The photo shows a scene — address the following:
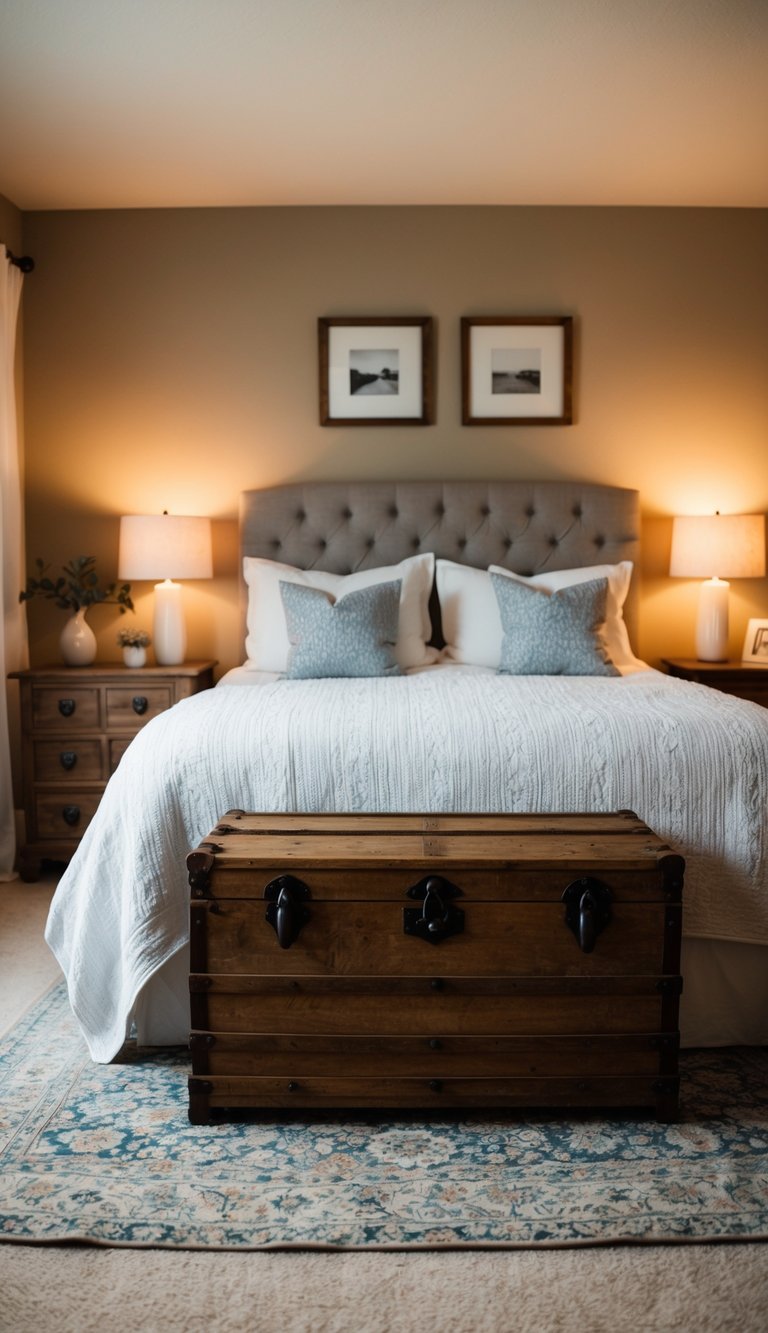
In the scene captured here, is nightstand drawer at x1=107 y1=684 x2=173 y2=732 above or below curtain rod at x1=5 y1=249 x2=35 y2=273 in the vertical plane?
below

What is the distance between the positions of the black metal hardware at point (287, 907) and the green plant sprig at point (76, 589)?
242 cm

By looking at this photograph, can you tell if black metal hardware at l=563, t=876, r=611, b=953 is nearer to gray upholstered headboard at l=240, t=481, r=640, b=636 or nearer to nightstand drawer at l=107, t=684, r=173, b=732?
nightstand drawer at l=107, t=684, r=173, b=732

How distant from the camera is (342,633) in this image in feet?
11.3

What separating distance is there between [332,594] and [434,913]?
2139mm

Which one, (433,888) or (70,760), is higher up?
(433,888)

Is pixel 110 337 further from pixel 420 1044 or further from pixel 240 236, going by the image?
pixel 420 1044

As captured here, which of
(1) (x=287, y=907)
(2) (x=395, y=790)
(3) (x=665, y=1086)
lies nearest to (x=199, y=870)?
(1) (x=287, y=907)

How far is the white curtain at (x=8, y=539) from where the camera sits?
3.93 m

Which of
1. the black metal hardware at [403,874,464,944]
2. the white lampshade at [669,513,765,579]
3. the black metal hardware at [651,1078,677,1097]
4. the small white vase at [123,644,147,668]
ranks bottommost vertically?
the black metal hardware at [651,1078,677,1097]

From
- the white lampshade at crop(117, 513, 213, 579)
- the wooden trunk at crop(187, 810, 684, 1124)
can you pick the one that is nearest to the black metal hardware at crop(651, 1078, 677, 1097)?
the wooden trunk at crop(187, 810, 684, 1124)

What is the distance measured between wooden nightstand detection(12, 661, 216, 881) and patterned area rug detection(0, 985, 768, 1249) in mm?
1648

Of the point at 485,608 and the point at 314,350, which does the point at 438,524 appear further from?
the point at 314,350

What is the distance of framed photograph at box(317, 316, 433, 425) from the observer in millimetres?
4297

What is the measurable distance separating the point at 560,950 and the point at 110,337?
345 cm
